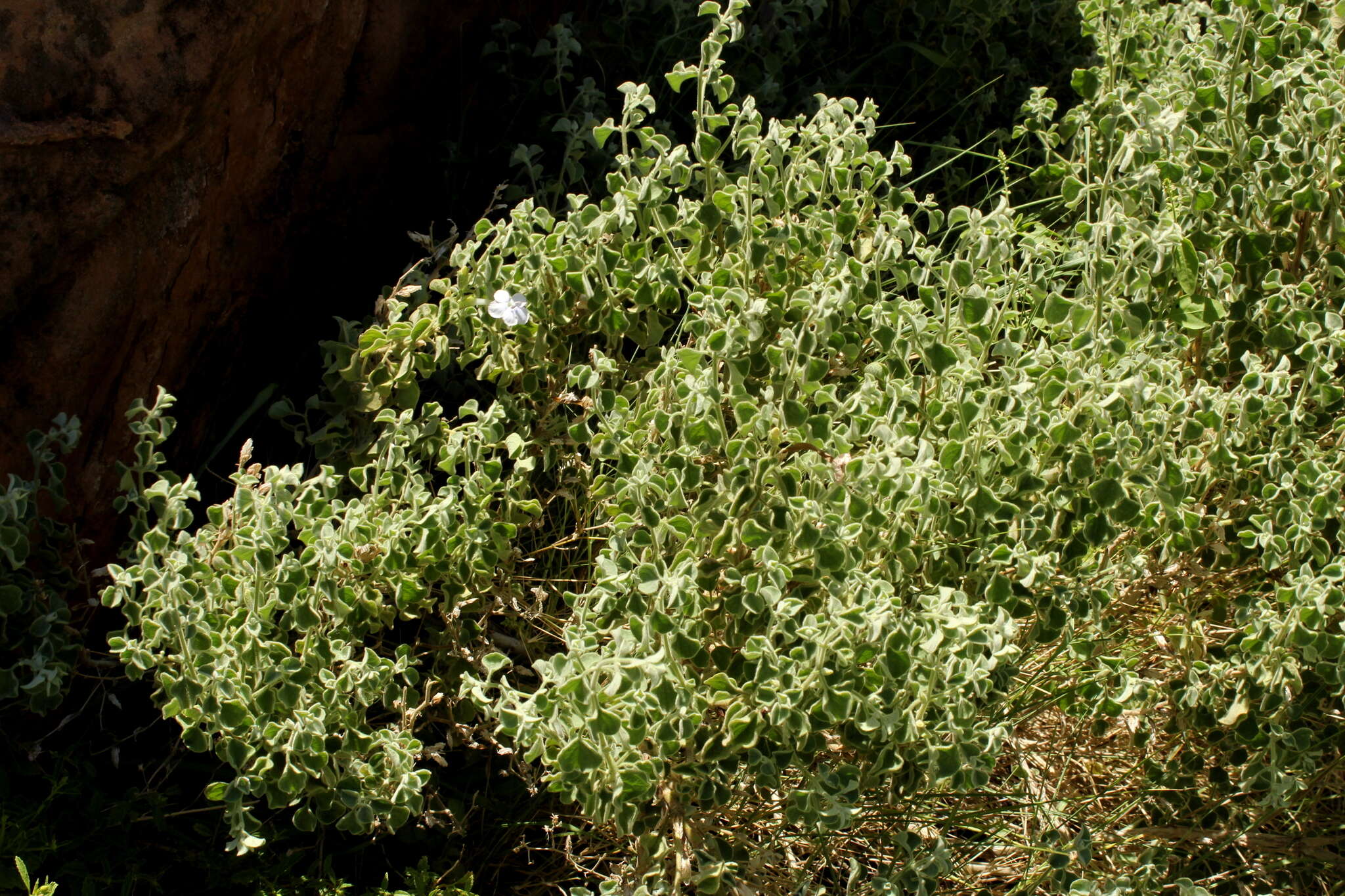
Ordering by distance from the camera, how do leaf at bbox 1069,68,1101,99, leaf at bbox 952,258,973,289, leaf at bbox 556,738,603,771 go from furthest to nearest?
leaf at bbox 1069,68,1101,99
leaf at bbox 952,258,973,289
leaf at bbox 556,738,603,771

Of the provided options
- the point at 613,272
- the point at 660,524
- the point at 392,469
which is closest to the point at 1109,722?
the point at 660,524

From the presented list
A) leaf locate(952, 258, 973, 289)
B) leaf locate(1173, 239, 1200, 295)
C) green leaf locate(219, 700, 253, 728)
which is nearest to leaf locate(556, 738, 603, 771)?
green leaf locate(219, 700, 253, 728)

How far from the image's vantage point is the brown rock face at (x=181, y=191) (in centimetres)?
233

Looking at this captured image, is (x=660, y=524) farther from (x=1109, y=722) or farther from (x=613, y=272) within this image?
(x=1109, y=722)

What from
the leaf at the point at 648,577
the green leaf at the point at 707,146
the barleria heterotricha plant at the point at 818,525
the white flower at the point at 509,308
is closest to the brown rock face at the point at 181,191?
the barleria heterotricha plant at the point at 818,525

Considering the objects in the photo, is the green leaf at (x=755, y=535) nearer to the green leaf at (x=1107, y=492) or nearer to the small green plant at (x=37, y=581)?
the green leaf at (x=1107, y=492)

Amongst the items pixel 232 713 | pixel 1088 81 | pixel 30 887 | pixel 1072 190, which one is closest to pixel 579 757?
pixel 232 713

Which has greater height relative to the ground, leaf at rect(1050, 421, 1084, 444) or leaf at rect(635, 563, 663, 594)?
leaf at rect(1050, 421, 1084, 444)

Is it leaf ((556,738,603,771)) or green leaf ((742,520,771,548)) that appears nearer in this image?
leaf ((556,738,603,771))

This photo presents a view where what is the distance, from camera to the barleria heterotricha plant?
207 cm

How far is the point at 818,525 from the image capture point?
7.34 ft

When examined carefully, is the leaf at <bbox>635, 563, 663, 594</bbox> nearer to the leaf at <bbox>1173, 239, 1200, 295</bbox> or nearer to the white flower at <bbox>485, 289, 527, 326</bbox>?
the white flower at <bbox>485, 289, 527, 326</bbox>

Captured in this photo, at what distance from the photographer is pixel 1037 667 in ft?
8.68

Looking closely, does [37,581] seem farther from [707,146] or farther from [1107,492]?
[1107,492]
